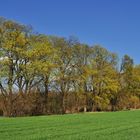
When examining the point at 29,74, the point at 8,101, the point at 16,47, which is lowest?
the point at 8,101

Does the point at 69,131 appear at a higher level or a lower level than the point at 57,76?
lower

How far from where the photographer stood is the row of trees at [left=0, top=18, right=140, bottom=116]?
196ft

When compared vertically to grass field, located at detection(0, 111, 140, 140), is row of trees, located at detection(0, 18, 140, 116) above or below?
above

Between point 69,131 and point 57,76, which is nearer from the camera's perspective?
point 69,131

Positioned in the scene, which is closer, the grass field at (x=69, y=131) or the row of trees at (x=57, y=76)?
the grass field at (x=69, y=131)

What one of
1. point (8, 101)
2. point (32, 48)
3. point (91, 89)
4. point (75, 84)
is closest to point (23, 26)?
point (32, 48)

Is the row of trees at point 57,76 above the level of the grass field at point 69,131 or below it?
above

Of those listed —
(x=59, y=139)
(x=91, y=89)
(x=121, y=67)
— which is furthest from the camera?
(x=121, y=67)

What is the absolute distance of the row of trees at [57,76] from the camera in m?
59.7

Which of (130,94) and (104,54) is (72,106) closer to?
(104,54)

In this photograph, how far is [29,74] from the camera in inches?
2383

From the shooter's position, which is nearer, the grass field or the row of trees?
the grass field

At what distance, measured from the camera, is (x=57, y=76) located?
2697 inches

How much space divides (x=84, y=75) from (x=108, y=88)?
8142 millimetres
